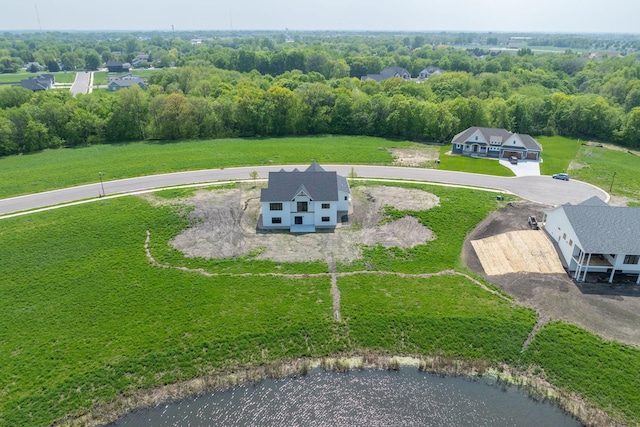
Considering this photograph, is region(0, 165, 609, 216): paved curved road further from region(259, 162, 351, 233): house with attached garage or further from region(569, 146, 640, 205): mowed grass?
region(259, 162, 351, 233): house with attached garage

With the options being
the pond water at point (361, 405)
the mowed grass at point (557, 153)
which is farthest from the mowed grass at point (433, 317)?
the mowed grass at point (557, 153)

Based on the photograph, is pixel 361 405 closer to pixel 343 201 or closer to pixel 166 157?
pixel 343 201

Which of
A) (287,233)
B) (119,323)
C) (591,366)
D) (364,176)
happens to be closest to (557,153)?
(364,176)

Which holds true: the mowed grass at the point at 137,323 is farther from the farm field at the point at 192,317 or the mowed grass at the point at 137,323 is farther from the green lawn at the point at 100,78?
the green lawn at the point at 100,78

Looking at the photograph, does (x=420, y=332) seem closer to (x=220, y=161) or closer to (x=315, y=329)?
(x=315, y=329)

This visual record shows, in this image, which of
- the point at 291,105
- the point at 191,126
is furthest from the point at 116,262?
the point at 291,105

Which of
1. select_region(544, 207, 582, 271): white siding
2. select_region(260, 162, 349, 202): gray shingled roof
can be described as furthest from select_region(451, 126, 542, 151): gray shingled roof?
select_region(260, 162, 349, 202): gray shingled roof
